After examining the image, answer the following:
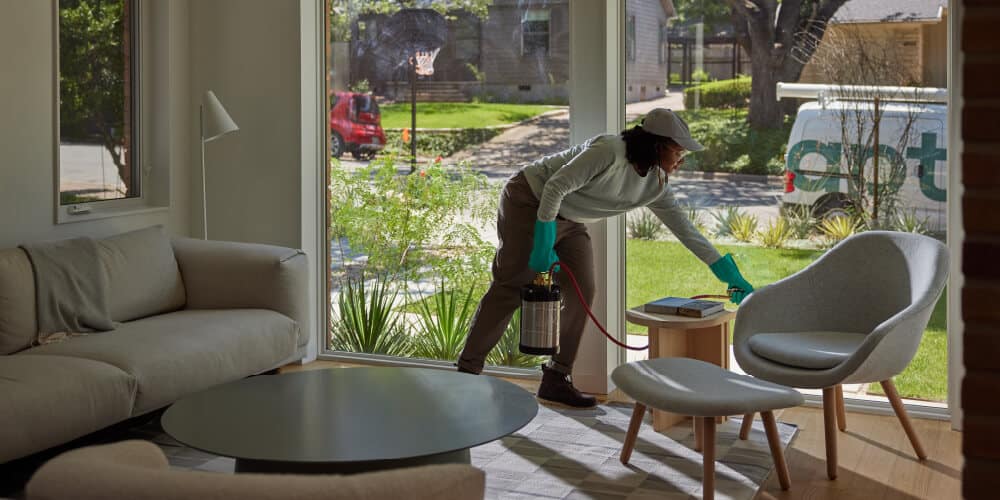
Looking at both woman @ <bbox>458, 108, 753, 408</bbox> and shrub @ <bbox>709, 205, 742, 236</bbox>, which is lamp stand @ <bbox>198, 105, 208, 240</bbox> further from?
shrub @ <bbox>709, 205, 742, 236</bbox>

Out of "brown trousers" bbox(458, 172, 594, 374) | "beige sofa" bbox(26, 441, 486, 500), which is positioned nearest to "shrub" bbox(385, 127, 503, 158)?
"brown trousers" bbox(458, 172, 594, 374)

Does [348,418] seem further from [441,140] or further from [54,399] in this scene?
[441,140]

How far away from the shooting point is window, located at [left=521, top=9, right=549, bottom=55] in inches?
208

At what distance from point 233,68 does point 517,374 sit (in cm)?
217

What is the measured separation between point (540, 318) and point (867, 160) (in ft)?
5.21

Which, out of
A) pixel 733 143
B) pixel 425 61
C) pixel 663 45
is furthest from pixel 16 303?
pixel 733 143

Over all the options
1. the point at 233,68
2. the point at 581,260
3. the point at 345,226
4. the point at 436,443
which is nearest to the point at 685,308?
the point at 581,260

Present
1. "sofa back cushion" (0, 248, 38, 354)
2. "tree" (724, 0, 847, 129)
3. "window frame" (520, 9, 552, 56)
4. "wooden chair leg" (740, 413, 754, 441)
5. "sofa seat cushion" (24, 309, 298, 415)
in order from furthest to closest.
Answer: "window frame" (520, 9, 552, 56) < "tree" (724, 0, 847, 129) < "wooden chair leg" (740, 413, 754, 441) < "sofa back cushion" (0, 248, 38, 354) < "sofa seat cushion" (24, 309, 298, 415)

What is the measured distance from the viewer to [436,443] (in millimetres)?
2908

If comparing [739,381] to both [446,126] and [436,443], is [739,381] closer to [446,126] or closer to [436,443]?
[436,443]

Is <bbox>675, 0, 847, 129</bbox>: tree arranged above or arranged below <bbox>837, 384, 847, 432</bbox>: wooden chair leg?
above

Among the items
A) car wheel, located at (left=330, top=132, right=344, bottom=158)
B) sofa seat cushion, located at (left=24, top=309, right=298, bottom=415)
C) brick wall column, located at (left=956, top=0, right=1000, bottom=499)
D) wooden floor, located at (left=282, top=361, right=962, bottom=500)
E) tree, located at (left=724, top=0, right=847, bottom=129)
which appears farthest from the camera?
car wheel, located at (left=330, top=132, right=344, bottom=158)

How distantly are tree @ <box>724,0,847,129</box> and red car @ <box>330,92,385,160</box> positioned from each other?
6.22 feet

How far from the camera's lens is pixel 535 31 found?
5.30 m
